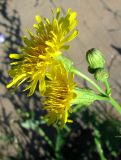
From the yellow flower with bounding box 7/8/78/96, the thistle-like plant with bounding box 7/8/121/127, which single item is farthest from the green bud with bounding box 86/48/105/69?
the yellow flower with bounding box 7/8/78/96

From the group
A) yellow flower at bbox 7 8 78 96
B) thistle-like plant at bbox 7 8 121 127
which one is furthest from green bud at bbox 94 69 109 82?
yellow flower at bbox 7 8 78 96

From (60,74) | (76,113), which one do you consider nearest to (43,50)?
(60,74)

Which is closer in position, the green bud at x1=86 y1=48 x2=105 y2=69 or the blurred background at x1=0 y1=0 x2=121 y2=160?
the green bud at x1=86 y1=48 x2=105 y2=69

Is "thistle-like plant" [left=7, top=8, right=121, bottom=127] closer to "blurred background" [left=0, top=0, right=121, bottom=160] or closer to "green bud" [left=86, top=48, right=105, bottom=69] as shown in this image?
"green bud" [left=86, top=48, right=105, bottom=69]

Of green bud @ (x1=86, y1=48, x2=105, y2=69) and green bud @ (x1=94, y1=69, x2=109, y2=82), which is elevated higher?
green bud @ (x1=86, y1=48, x2=105, y2=69)

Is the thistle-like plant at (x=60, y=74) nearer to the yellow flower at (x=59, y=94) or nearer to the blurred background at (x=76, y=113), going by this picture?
the yellow flower at (x=59, y=94)

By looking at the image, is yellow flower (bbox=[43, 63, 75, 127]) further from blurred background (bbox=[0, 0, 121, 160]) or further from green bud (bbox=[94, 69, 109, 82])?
blurred background (bbox=[0, 0, 121, 160])
